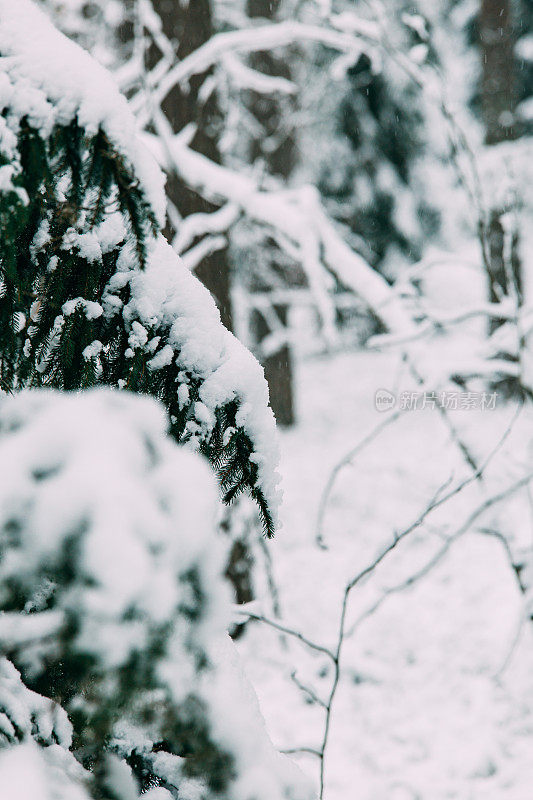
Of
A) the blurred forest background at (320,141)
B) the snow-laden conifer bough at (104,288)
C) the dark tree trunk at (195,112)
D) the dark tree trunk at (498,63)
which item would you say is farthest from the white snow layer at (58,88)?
the dark tree trunk at (498,63)

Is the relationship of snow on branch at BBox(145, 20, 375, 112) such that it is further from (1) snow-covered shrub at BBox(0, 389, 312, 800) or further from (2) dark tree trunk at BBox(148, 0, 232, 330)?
(1) snow-covered shrub at BBox(0, 389, 312, 800)

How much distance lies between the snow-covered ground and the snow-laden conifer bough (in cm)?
106

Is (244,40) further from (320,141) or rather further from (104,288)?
(320,141)

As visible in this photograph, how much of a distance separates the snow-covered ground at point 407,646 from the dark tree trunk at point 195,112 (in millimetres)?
1765

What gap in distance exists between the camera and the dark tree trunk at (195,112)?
4.56 metres

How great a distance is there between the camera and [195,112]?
4809mm

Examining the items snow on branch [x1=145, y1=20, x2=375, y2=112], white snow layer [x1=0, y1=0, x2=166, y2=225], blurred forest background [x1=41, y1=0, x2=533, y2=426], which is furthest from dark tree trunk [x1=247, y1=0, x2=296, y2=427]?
white snow layer [x1=0, y1=0, x2=166, y2=225]

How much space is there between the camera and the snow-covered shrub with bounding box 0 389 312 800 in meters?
0.75

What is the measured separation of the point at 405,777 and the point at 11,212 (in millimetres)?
3414

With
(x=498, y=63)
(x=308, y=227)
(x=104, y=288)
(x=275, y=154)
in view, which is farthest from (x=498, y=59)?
(x=104, y=288)

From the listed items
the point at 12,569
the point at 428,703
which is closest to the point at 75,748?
the point at 12,569

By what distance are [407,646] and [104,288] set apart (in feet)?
13.0

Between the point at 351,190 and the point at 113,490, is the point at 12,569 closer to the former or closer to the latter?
the point at 113,490

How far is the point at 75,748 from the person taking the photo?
1.28 m
